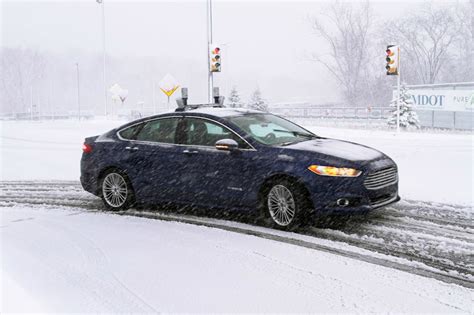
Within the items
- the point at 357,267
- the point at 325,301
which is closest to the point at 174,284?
the point at 325,301

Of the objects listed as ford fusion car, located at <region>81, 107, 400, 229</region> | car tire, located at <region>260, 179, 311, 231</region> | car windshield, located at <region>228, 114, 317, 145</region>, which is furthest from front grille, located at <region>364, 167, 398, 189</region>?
car windshield, located at <region>228, 114, 317, 145</region>

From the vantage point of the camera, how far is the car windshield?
7.44m

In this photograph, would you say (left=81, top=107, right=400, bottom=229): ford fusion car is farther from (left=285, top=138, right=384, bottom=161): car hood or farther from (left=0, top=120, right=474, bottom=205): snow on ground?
(left=0, top=120, right=474, bottom=205): snow on ground

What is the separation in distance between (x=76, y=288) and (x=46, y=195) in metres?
5.55

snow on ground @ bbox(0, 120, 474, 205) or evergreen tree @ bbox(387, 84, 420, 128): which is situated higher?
evergreen tree @ bbox(387, 84, 420, 128)

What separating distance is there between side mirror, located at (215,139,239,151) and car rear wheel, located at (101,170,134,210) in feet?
6.14

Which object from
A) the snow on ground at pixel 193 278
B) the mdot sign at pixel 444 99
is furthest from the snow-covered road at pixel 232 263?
the mdot sign at pixel 444 99

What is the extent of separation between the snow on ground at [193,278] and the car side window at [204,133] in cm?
131

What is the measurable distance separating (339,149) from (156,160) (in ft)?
8.64

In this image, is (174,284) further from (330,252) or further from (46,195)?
(46,195)

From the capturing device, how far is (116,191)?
27.8 ft

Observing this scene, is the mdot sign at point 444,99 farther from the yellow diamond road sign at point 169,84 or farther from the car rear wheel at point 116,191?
the car rear wheel at point 116,191

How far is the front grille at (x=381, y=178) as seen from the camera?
668 cm

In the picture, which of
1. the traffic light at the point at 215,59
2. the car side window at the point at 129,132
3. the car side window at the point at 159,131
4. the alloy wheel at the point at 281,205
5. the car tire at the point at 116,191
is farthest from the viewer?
the traffic light at the point at 215,59
